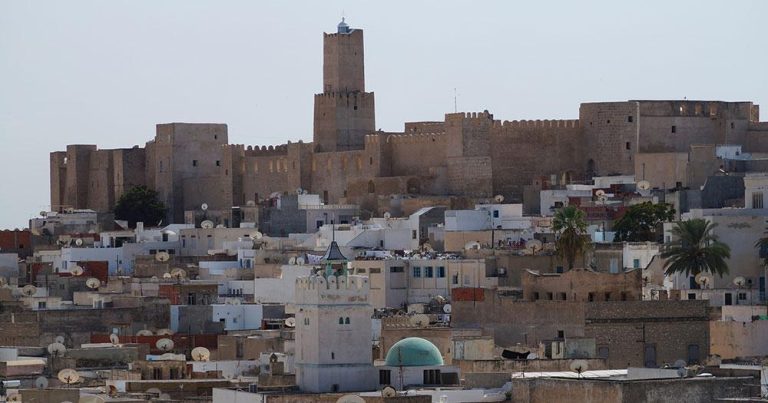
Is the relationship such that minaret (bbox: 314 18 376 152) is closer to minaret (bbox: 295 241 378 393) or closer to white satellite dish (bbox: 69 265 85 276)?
white satellite dish (bbox: 69 265 85 276)

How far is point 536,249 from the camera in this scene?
184 feet

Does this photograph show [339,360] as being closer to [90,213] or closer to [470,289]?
[470,289]

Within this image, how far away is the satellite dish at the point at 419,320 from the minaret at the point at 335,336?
30.6 ft

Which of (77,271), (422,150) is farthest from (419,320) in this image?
(422,150)

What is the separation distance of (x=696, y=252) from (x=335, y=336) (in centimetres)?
1640

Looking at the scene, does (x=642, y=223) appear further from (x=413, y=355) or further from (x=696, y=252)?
(x=413, y=355)

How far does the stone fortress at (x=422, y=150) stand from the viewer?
261 ft

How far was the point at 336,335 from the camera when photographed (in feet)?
125

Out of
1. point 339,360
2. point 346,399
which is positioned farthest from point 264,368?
point 346,399

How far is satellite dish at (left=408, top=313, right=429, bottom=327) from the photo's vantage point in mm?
47812

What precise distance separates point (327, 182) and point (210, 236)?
1049cm

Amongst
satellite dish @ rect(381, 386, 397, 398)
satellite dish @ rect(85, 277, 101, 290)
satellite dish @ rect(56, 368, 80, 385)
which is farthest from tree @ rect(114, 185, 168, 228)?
satellite dish @ rect(381, 386, 397, 398)

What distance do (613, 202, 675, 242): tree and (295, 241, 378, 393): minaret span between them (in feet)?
74.8

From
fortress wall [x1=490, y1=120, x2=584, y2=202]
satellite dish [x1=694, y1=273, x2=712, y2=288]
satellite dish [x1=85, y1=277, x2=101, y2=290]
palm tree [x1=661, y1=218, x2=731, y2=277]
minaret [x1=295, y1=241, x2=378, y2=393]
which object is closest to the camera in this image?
minaret [x1=295, y1=241, x2=378, y2=393]
